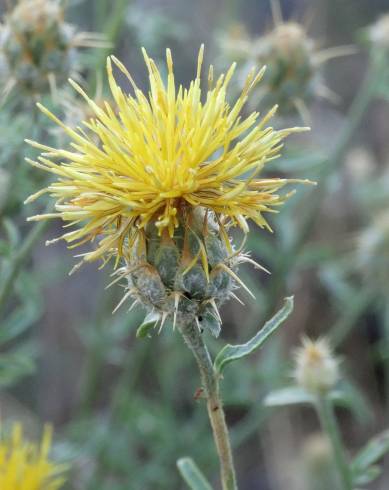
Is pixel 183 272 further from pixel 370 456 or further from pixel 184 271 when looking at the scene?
pixel 370 456

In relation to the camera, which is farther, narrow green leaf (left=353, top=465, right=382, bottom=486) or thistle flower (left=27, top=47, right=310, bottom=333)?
narrow green leaf (left=353, top=465, right=382, bottom=486)

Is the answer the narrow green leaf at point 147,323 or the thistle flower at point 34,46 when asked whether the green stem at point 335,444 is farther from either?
the thistle flower at point 34,46

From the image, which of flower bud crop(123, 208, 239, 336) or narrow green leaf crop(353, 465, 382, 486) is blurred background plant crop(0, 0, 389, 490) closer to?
narrow green leaf crop(353, 465, 382, 486)

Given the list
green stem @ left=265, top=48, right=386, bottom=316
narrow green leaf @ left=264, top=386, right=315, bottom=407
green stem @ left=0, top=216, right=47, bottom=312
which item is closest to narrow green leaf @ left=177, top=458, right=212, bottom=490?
narrow green leaf @ left=264, top=386, right=315, bottom=407

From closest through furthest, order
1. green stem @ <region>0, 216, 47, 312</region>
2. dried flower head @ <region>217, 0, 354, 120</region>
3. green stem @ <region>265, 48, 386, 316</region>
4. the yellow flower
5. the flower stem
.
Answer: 1. the flower stem
2. the yellow flower
3. green stem @ <region>0, 216, 47, 312</region>
4. dried flower head @ <region>217, 0, 354, 120</region>
5. green stem @ <region>265, 48, 386, 316</region>

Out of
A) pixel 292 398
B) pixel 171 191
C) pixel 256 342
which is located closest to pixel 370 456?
pixel 292 398

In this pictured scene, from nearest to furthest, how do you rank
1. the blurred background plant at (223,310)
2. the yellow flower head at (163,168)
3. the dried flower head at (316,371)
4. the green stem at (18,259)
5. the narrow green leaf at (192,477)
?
the yellow flower head at (163,168) → the narrow green leaf at (192,477) → the dried flower head at (316,371) → the green stem at (18,259) → the blurred background plant at (223,310)

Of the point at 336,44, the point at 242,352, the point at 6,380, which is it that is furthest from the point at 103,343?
the point at 336,44

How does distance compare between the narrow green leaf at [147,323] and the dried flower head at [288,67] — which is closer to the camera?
the narrow green leaf at [147,323]

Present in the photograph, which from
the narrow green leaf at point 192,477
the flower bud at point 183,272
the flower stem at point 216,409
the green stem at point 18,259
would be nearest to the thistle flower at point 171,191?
the flower bud at point 183,272
